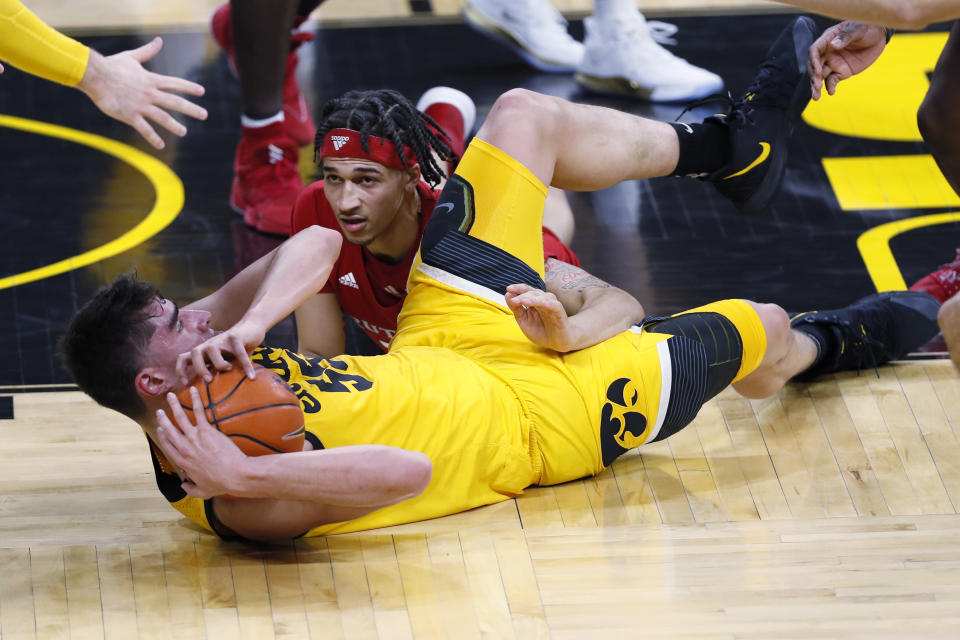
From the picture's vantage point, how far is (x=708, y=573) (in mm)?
2896

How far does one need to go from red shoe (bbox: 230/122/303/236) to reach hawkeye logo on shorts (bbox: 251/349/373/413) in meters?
1.64

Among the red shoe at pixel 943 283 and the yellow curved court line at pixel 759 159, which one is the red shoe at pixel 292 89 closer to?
the yellow curved court line at pixel 759 159

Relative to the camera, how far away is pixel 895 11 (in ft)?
9.14

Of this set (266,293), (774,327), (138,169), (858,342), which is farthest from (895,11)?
(138,169)

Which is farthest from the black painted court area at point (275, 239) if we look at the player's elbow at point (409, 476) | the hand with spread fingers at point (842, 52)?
the player's elbow at point (409, 476)

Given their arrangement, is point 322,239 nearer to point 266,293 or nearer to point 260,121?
point 266,293

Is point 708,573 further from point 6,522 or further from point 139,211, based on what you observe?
point 139,211

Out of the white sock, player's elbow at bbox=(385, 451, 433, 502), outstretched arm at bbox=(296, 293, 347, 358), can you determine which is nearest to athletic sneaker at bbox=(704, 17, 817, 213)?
outstretched arm at bbox=(296, 293, 347, 358)

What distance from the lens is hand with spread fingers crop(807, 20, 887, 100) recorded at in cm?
358

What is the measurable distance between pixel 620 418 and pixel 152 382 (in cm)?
101

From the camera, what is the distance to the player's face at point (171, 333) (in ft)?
8.84

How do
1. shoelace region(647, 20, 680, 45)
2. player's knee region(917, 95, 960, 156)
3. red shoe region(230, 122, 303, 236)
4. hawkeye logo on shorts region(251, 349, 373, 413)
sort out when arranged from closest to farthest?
hawkeye logo on shorts region(251, 349, 373, 413)
player's knee region(917, 95, 960, 156)
red shoe region(230, 122, 303, 236)
shoelace region(647, 20, 680, 45)

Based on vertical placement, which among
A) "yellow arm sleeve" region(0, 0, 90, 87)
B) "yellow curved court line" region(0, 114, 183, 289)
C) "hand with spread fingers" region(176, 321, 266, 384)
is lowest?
"yellow curved court line" region(0, 114, 183, 289)

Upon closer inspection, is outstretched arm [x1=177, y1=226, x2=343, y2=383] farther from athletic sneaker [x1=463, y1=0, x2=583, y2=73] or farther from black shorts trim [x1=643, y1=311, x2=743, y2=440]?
athletic sneaker [x1=463, y1=0, x2=583, y2=73]
